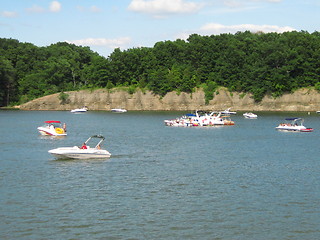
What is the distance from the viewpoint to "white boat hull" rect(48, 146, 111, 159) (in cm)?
6525

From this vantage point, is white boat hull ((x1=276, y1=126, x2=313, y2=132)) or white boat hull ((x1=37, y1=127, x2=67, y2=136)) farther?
white boat hull ((x1=276, y1=126, x2=313, y2=132))

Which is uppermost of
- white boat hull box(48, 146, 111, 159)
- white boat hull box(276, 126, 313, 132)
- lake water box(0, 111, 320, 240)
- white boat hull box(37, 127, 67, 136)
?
white boat hull box(37, 127, 67, 136)

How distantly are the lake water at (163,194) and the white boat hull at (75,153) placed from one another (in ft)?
5.75

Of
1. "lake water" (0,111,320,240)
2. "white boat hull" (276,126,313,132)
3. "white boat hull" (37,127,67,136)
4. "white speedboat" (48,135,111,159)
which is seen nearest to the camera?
"lake water" (0,111,320,240)

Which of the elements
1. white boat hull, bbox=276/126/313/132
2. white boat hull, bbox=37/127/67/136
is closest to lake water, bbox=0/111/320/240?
white boat hull, bbox=37/127/67/136

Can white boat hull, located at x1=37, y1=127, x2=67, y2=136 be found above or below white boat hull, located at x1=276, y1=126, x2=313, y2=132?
above

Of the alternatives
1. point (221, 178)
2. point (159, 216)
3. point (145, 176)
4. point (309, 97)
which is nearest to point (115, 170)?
point (145, 176)

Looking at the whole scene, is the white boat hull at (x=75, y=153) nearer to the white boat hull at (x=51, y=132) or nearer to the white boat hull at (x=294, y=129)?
the white boat hull at (x=51, y=132)

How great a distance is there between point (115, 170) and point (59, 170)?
19.9ft

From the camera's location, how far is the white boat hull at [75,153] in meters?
65.2

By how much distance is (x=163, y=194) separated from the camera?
1847 inches

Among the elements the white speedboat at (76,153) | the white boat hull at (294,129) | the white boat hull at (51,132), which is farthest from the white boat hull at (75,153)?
the white boat hull at (294,129)

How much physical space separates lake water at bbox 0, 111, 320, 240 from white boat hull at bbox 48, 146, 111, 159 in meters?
1.75

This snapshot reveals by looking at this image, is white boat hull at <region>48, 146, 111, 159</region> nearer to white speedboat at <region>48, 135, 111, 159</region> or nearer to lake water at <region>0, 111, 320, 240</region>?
white speedboat at <region>48, 135, 111, 159</region>
